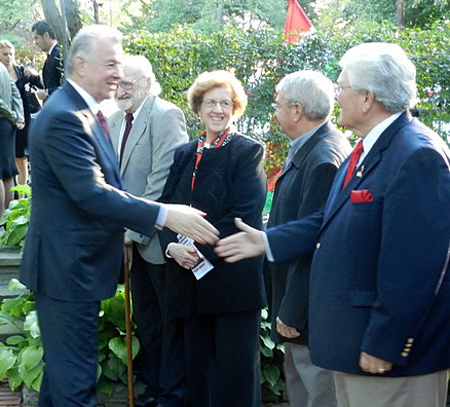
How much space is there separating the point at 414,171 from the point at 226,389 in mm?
2249

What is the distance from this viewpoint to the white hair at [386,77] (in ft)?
9.49

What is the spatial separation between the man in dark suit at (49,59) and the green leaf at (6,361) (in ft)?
12.8

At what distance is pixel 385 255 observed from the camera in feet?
9.09

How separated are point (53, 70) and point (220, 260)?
4818mm

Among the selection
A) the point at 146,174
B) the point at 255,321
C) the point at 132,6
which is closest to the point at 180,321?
the point at 255,321

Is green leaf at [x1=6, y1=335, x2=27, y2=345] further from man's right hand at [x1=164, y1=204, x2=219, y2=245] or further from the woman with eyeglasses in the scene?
man's right hand at [x1=164, y1=204, x2=219, y2=245]

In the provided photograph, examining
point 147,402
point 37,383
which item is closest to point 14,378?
point 37,383

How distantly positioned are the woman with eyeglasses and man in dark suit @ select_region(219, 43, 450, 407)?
1315 mm

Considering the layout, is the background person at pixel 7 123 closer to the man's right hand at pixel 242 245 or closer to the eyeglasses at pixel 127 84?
the eyeglasses at pixel 127 84

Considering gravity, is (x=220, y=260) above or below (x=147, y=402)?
above

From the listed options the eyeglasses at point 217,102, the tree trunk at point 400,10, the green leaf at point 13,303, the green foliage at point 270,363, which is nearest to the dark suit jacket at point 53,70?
the green leaf at point 13,303

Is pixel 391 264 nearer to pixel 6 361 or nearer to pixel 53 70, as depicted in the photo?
pixel 6 361

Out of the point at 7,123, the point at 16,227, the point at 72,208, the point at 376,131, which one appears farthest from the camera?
the point at 7,123

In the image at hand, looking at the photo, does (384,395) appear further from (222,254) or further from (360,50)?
(360,50)
